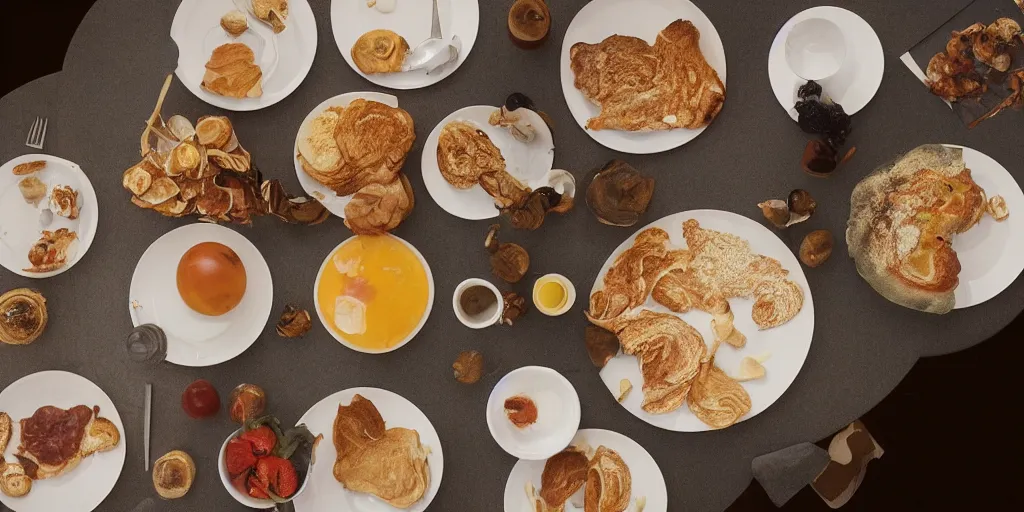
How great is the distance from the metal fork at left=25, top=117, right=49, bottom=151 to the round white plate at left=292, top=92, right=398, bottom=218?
2.69 ft

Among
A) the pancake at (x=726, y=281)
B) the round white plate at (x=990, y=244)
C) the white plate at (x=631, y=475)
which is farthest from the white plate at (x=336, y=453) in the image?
the round white plate at (x=990, y=244)

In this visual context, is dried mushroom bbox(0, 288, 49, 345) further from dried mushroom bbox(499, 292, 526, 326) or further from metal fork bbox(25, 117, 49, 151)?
dried mushroom bbox(499, 292, 526, 326)

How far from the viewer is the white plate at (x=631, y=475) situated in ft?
6.32

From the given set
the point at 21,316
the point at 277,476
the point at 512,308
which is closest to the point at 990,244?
the point at 512,308

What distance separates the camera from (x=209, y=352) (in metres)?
1.98

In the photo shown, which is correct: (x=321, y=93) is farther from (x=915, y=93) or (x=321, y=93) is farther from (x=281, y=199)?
(x=915, y=93)

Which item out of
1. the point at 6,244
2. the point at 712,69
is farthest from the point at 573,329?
the point at 6,244

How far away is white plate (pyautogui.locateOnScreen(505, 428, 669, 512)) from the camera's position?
1.93 m

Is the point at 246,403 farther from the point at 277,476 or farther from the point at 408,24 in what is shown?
the point at 408,24

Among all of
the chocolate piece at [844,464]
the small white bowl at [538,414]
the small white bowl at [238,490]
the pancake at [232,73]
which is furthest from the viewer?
the chocolate piece at [844,464]

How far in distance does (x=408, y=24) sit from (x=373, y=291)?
2.73ft

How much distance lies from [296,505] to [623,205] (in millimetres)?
1329

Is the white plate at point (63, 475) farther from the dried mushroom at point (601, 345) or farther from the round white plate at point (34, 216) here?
the dried mushroom at point (601, 345)

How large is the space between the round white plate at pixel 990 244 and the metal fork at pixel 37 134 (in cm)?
279
